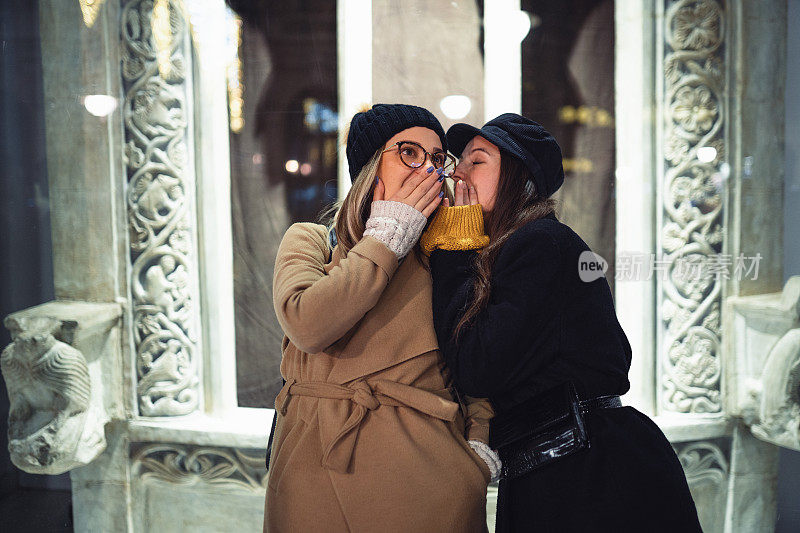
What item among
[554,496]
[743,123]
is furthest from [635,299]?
[554,496]

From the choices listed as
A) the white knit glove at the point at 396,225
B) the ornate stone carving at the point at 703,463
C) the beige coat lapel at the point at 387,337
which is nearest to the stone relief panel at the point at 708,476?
the ornate stone carving at the point at 703,463

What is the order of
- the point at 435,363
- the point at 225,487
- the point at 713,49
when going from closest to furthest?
the point at 435,363, the point at 713,49, the point at 225,487

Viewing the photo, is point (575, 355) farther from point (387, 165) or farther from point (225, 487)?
point (225, 487)

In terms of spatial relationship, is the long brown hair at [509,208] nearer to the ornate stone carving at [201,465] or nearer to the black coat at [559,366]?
the black coat at [559,366]

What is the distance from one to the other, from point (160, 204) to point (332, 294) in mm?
1530

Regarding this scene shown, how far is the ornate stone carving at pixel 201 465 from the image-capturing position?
2.65 metres

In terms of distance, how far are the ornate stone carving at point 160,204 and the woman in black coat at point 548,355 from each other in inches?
58.7

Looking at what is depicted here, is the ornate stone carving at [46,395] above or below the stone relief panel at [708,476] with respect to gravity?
above

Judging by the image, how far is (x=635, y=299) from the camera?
2553 millimetres

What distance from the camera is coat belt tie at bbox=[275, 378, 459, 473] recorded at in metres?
1.47

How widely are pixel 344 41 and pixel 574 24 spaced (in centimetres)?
98

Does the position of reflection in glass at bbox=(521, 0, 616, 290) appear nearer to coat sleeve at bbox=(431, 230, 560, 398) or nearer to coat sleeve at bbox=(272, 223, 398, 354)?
coat sleeve at bbox=(431, 230, 560, 398)

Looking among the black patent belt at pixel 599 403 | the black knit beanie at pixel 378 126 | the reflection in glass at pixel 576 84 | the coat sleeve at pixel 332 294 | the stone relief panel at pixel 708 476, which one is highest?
the reflection in glass at pixel 576 84

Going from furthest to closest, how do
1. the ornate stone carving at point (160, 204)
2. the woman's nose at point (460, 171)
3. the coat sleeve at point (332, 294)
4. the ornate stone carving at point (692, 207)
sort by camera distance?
the ornate stone carving at point (160, 204)
the ornate stone carving at point (692, 207)
the woman's nose at point (460, 171)
the coat sleeve at point (332, 294)
